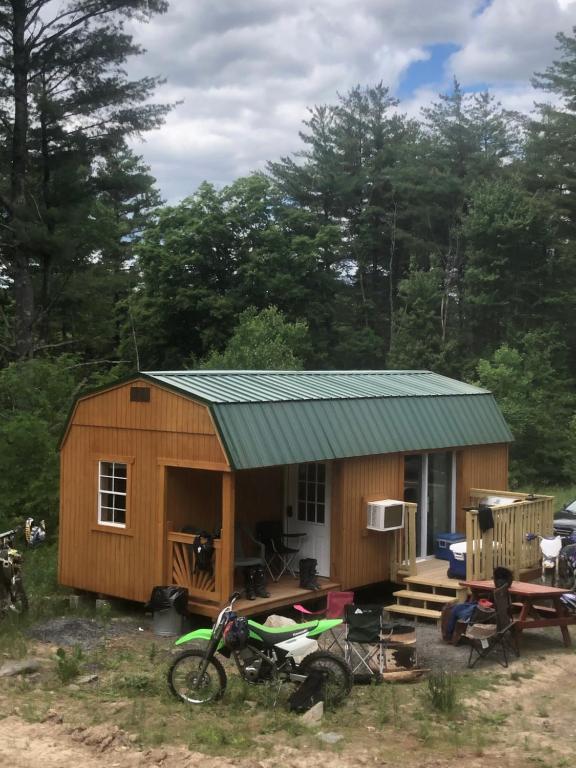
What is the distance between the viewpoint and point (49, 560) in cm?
1384

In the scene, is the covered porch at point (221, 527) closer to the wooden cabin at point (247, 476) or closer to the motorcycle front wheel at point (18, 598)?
the wooden cabin at point (247, 476)

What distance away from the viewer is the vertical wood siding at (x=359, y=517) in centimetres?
1102

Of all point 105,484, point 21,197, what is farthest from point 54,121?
point 105,484

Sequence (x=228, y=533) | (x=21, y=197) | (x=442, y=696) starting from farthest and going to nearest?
1. (x=21, y=197)
2. (x=228, y=533)
3. (x=442, y=696)

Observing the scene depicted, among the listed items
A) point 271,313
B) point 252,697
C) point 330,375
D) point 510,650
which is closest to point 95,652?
point 252,697

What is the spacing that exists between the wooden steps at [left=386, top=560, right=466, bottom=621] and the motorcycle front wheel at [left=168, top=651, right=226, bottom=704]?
3.70 metres

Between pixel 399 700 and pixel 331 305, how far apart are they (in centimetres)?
2738

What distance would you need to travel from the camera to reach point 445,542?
12352 millimetres

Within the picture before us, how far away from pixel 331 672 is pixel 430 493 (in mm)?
5667

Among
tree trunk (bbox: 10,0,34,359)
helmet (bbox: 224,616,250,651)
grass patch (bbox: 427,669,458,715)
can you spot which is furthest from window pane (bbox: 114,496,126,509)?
tree trunk (bbox: 10,0,34,359)

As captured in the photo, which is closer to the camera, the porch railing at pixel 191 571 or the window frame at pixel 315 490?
the porch railing at pixel 191 571

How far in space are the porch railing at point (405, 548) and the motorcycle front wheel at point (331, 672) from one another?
13.4 ft

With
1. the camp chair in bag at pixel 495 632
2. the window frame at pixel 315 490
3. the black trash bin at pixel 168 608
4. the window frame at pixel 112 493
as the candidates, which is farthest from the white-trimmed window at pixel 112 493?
the camp chair in bag at pixel 495 632

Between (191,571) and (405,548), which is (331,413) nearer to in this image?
(405,548)
